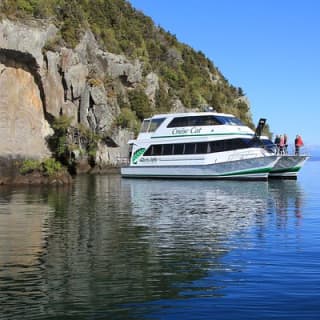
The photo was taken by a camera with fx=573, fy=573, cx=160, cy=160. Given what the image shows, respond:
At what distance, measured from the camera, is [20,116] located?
134ft

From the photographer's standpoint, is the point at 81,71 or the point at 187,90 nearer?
the point at 81,71

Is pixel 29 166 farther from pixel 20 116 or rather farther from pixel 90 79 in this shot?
pixel 90 79

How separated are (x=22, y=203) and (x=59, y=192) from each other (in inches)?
251

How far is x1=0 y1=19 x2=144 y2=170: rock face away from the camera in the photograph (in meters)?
39.5

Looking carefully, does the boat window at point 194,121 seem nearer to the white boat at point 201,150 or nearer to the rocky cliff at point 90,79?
the white boat at point 201,150

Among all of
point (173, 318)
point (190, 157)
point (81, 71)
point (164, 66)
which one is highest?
point (164, 66)

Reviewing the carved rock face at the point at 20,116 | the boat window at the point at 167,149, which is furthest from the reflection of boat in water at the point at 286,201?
the carved rock face at the point at 20,116

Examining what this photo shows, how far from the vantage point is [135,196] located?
96.2ft

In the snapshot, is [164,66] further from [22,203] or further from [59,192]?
[22,203]

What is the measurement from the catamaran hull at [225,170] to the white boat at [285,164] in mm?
1260

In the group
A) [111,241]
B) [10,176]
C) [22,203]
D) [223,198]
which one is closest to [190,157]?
[10,176]

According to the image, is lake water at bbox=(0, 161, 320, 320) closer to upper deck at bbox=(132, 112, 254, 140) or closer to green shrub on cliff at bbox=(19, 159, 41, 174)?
green shrub on cliff at bbox=(19, 159, 41, 174)

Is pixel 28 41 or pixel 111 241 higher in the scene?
pixel 28 41

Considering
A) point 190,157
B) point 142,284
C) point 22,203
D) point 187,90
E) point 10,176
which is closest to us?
point 142,284
